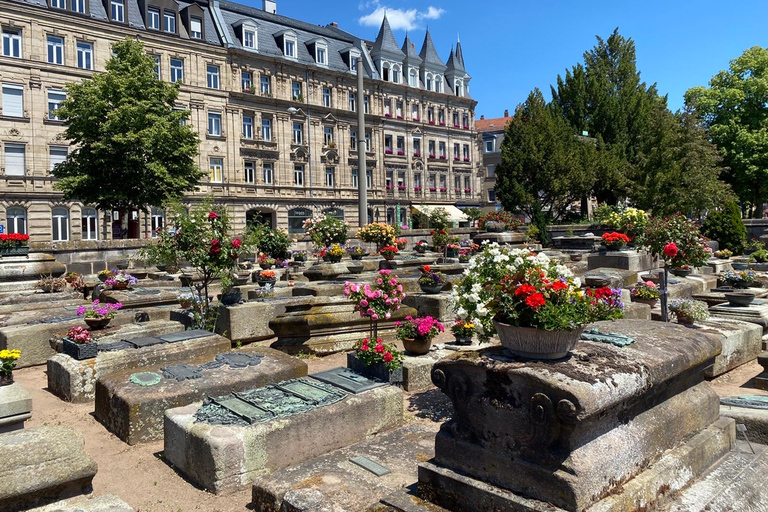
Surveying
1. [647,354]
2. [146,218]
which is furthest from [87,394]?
[146,218]

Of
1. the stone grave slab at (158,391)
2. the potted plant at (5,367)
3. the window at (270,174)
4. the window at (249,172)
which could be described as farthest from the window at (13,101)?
the potted plant at (5,367)

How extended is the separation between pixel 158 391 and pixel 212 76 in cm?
3337

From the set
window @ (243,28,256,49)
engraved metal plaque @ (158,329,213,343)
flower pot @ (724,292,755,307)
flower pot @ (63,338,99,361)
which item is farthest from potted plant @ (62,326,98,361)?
window @ (243,28,256,49)

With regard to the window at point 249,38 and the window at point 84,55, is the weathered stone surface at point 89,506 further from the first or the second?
the window at point 249,38

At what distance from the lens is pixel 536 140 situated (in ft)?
116

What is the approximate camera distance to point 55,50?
29.9 m

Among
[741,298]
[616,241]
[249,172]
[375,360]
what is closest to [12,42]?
[249,172]

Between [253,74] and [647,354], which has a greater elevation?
[253,74]

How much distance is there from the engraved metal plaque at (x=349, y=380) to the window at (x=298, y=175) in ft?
112

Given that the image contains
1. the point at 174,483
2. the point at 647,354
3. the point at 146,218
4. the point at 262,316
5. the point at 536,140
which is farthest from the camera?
the point at 536,140

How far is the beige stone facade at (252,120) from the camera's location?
2908 centimetres

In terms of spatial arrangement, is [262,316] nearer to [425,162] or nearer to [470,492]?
[470,492]

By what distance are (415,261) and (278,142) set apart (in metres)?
23.9

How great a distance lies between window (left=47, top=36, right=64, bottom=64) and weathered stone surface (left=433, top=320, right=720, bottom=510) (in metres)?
34.0
